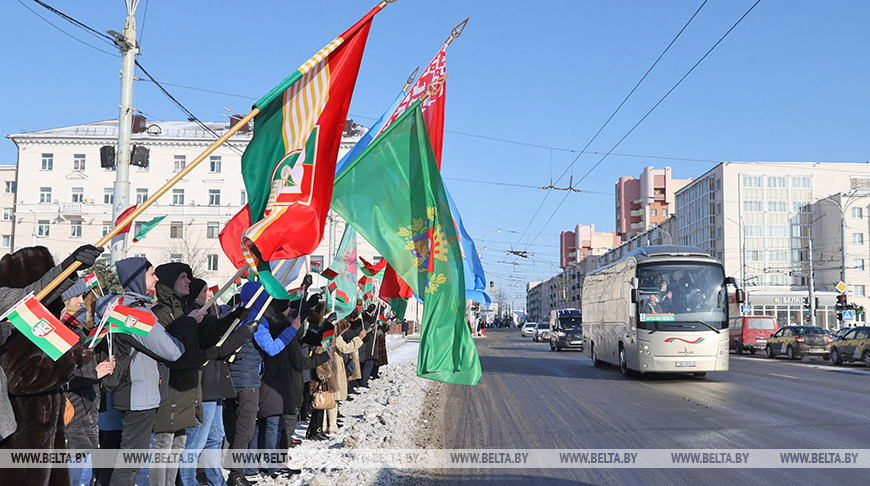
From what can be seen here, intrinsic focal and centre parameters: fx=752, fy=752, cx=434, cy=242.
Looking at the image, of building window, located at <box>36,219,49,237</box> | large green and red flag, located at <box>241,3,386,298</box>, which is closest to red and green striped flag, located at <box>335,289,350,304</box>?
large green and red flag, located at <box>241,3,386,298</box>

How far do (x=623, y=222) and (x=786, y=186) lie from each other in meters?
41.8

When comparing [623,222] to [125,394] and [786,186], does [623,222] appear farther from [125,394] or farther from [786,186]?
[125,394]

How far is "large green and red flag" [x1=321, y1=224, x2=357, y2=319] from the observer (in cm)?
1195

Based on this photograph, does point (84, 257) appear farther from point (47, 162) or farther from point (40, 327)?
point (47, 162)

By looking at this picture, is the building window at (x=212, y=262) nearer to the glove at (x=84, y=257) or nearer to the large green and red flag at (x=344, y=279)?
the large green and red flag at (x=344, y=279)

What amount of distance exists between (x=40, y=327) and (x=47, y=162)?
2877 inches

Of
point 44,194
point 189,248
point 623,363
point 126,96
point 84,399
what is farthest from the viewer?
point 44,194

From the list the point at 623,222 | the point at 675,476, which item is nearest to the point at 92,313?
the point at 675,476

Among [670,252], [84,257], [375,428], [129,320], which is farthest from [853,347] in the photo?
[84,257]

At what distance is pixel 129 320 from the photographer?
16.8ft

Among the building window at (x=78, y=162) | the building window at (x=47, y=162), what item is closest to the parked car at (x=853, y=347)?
the building window at (x=78, y=162)

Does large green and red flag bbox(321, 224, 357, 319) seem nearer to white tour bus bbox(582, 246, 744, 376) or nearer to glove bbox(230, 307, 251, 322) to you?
glove bbox(230, 307, 251, 322)

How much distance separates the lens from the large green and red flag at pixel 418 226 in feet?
24.0

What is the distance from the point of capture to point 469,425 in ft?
37.4
